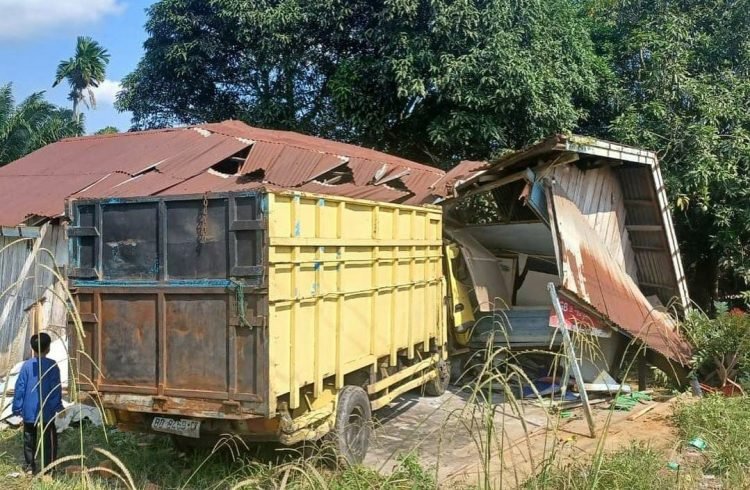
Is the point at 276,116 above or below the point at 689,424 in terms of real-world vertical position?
above

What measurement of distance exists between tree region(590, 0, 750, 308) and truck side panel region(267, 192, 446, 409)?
6218 mm

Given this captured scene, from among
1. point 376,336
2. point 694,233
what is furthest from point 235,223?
point 694,233

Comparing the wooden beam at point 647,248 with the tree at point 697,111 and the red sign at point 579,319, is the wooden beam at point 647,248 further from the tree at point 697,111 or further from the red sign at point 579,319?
the red sign at point 579,319

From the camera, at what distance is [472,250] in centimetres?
1013

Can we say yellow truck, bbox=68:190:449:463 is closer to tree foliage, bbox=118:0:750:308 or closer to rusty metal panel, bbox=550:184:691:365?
rusty metal panel, bbox=550:184:691:365

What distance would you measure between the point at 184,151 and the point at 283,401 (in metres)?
5.90

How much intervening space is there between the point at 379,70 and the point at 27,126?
35.1 ft

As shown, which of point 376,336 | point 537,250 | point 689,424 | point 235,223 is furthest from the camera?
point 537,250

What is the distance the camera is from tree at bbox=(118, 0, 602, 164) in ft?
40.5

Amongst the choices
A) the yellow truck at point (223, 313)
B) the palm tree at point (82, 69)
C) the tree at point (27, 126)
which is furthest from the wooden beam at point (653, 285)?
the palm tree at point (82, 69)

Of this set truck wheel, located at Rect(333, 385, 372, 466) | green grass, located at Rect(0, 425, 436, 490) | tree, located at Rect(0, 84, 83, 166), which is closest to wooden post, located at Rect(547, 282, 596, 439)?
truck wheel, located at Rect(333, 385, 372, 466)

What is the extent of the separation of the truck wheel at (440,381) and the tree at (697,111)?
5414 millimetres


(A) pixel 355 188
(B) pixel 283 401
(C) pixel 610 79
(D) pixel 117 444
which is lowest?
(D) pixel 117 444

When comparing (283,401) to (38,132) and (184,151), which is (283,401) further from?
(38,132)
